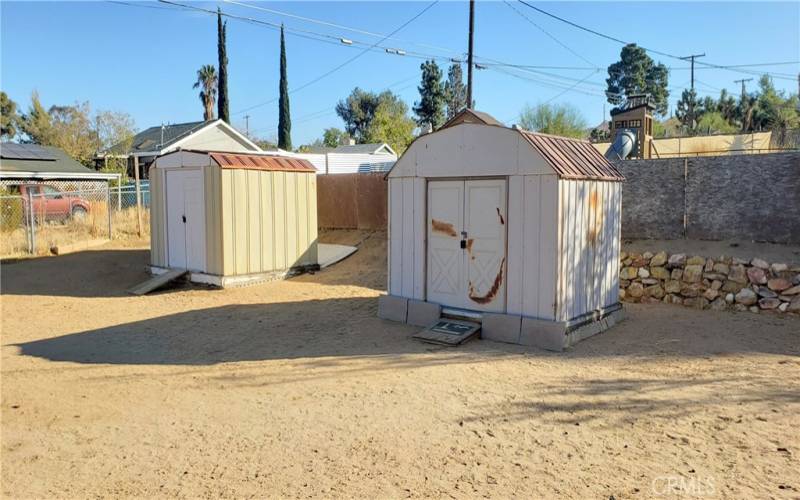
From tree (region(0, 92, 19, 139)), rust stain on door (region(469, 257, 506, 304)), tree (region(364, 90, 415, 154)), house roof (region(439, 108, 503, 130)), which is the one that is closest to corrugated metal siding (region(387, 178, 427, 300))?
rust stain on door (region(469, 257, 506, 304))

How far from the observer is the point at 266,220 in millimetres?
13336

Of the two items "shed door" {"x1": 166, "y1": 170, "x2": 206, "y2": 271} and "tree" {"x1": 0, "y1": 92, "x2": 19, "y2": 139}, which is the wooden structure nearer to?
"shed door" {"x1": 166, "y1": 170, "x2": 206, "y2": 271}

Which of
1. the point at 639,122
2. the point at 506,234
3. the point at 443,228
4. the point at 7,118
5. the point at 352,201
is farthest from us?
the point at 7,118

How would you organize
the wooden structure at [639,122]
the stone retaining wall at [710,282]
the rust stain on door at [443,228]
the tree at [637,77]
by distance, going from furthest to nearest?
the tree at [637,77]
the wooden structure at [639,122]
the stone retaining wall at [710,282]
the rust stain on door at [443,228]

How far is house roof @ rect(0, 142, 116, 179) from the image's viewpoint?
27.7 metres

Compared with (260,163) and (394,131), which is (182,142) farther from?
(394,131)

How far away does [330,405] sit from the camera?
558cm

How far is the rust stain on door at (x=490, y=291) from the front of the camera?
8.09 meters

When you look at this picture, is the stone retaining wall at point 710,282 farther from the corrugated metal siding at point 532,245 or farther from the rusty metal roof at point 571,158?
the corrugated metal siding at point 532,245

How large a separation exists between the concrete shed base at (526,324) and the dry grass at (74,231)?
1221cm

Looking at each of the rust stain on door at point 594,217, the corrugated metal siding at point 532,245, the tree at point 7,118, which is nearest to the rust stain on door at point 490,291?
the corrugated metal siding at point 532,245

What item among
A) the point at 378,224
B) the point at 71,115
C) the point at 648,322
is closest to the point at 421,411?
the point at 648,322

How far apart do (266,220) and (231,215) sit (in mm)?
973

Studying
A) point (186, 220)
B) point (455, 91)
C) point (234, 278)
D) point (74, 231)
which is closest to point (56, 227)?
point (74, 231)
